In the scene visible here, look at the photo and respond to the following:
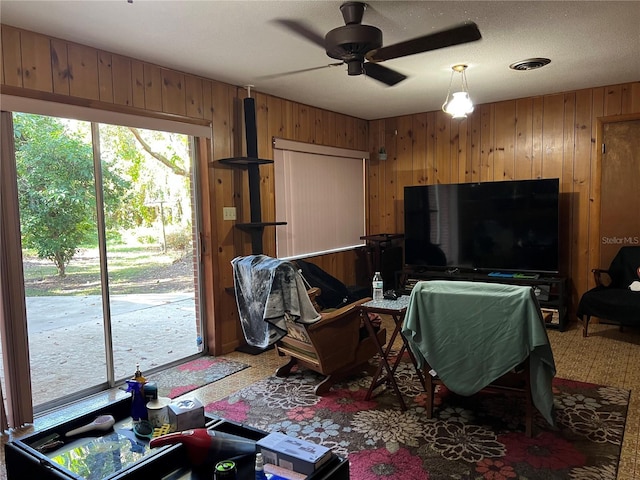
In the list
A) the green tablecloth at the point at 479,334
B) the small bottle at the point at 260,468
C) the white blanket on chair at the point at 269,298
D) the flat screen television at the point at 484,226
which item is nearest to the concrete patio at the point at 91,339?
the white blanket on chair at the point at 269,298

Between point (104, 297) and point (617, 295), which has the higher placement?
point (104, 297)

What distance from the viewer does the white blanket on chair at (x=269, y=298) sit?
291 cm

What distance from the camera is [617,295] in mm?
4020

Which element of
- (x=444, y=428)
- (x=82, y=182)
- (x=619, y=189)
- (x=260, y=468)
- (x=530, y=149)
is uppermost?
(x=530, y=149)

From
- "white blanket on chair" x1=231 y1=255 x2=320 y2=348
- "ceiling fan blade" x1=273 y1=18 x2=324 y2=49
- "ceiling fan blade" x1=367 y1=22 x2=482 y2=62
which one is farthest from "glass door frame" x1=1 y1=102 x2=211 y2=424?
"ceiling fan blade" x1=367 y1=22 x2=482 y2=62

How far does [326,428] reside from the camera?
2627 mm

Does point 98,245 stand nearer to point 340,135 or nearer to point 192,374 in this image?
point 192,374

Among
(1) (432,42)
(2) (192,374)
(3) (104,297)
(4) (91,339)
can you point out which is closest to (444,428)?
(2) (192,374)

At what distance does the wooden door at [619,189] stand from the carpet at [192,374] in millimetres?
3810

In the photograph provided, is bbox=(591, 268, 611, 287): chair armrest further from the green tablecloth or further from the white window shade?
the white window shade

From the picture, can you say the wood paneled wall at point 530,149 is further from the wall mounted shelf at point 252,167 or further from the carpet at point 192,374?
the carpet at point 192,374

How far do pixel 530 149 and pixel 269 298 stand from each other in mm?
3598

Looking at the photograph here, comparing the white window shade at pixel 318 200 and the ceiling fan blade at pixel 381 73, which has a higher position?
the ceiling fan blade at pixel 381 73

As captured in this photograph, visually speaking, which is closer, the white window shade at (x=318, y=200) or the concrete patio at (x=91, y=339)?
the concrete patio at (x=91, y=339)
